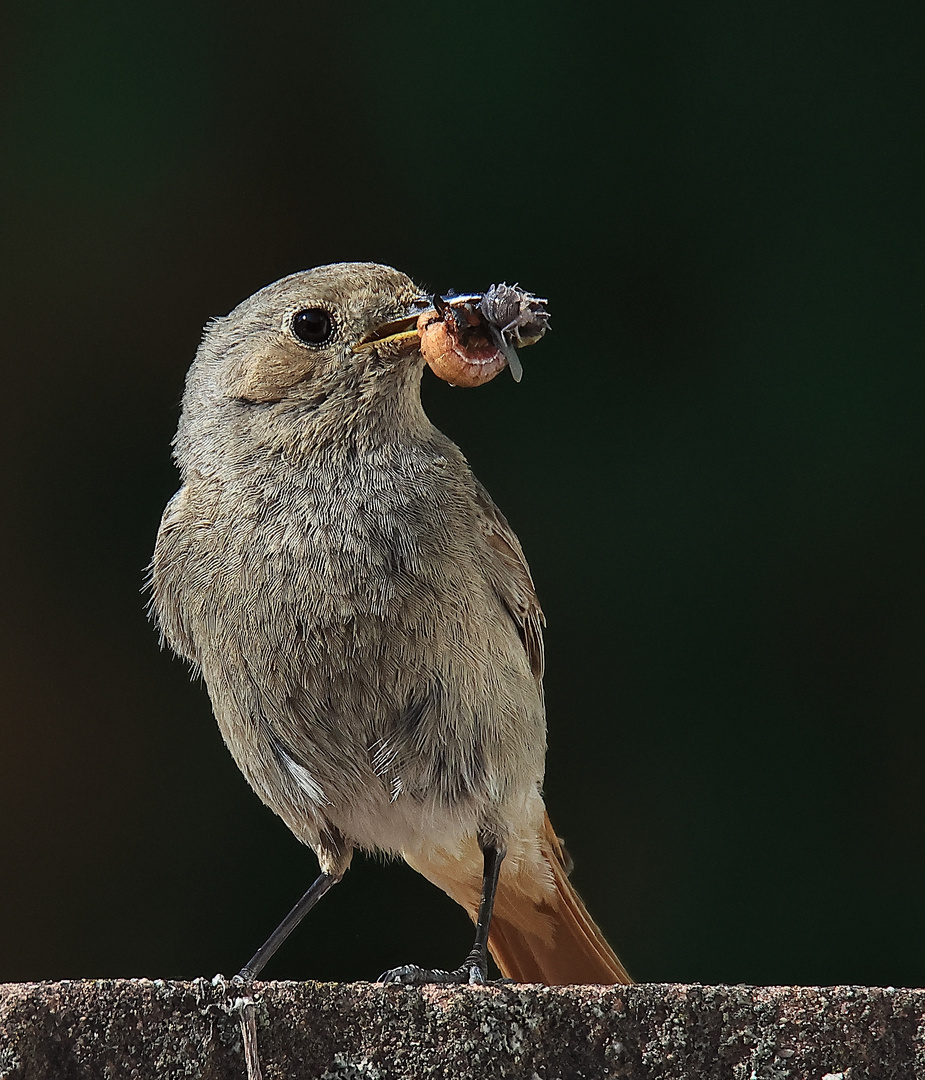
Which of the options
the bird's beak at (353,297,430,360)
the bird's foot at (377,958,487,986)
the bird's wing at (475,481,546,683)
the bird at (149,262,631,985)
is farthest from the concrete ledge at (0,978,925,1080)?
the bird's beak at (353,297,430,360)

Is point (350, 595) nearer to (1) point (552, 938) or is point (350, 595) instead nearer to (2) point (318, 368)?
(2) point (318, 368)

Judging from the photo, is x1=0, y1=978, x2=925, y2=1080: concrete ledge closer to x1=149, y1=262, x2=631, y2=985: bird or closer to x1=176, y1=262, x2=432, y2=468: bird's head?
x1=149, y1=262, x2=631, y2=985: bird

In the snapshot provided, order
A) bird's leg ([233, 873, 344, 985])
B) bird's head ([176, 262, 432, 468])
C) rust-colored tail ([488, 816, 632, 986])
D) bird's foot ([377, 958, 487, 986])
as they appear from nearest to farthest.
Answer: bird's foot ([377, 958, 487, 986]) → bird's leg ([233, 873, 344, 985]) → bird's head ([176, 262, 432, 468]) → rust-colored tail ([488, 816, 632, 986])

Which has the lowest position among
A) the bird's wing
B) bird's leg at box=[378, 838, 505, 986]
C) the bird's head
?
bird's leg at box=[378, 838, 505, 986]

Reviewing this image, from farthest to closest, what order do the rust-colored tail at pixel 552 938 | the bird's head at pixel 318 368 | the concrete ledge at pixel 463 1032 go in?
the rust-colored tail at pixel 552 938, the bird's head at pixel 318 368, the concrete ledge at pixel 463 1032

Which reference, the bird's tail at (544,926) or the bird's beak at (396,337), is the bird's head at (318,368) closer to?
the bird's beak at (396,337)

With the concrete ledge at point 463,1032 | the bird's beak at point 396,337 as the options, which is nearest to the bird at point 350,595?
the bird's beak at point 396,337

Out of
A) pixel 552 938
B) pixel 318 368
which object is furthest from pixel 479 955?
pixel 318 368
